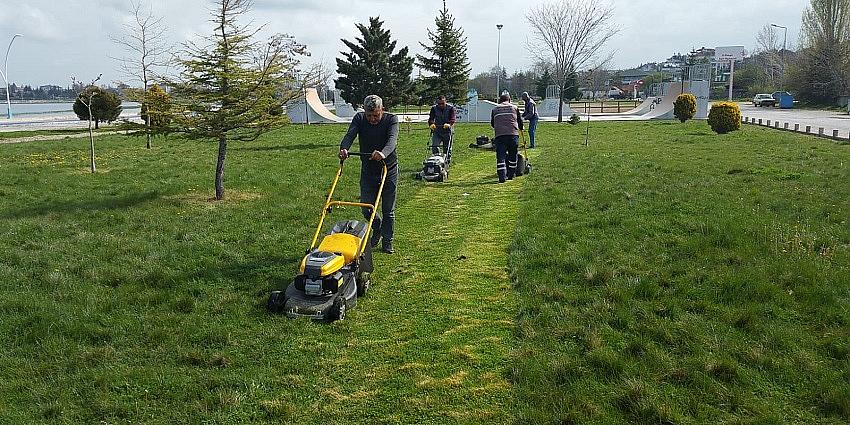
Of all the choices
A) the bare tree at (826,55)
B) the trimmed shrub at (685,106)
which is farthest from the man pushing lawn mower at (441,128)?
the bare tree at (826,55)

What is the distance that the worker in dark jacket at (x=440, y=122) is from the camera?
1314cm

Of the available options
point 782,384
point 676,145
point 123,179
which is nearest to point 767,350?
point 782,384

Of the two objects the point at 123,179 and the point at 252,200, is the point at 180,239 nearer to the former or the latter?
the point at 252,200

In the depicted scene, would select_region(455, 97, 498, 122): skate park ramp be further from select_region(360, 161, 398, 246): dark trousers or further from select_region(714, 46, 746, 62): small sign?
select_region(714, 46, 746, 62): small sign

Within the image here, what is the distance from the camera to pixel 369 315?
5.27m

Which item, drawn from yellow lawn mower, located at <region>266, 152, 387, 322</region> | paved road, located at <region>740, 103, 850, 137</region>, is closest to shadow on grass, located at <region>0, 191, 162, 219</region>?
yellow lawn mower, located at <region>266, 152, 387, 322</region>

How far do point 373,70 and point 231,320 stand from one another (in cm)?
2093

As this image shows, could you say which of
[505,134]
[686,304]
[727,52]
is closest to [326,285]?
[686,304]

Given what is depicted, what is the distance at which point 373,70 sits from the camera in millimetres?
24938

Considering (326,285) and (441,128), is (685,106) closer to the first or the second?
(441,128)

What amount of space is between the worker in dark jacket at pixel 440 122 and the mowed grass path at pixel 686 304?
356 centimetres

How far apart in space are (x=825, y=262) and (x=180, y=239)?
7050 mm

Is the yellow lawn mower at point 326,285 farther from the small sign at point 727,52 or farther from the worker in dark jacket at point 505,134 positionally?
the small sign at point 727,52

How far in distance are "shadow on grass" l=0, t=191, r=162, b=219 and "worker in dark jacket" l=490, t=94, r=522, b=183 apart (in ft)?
20.2
